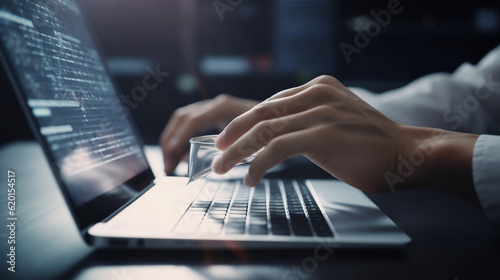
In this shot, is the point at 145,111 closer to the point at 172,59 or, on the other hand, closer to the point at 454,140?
the point at 172,59

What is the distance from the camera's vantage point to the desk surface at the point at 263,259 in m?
0.31

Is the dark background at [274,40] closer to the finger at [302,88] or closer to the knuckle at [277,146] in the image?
the finger at [302,88]

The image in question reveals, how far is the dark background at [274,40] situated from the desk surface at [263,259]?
74.6 inches

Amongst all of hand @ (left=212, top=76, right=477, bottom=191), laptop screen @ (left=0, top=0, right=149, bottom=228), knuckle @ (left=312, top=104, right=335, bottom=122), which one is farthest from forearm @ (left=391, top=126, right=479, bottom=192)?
laptop screen @ (left=0, top=0, right=149, bottom=228)

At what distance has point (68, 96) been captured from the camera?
1.47 ft

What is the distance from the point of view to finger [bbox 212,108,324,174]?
468 millimetres

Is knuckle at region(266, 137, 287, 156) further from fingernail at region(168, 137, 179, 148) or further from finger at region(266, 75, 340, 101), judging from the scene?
fingernail at region(168, 137, 179, 148)

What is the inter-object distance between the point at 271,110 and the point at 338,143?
109mm

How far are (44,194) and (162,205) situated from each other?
23cm

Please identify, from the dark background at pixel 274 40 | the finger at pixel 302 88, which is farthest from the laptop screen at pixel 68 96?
the dark background at pixel 274 40

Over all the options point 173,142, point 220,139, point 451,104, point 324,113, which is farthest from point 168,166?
point 451,104

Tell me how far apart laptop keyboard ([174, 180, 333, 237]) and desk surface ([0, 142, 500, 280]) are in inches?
1.1

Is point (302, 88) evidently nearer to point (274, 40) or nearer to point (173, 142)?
point (173, 142)

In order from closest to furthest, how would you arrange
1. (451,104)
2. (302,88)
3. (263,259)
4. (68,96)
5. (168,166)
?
(263,259), (68,96), (302,88), (168,166), (451,104)
